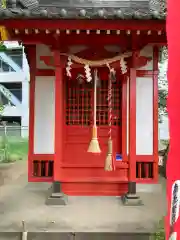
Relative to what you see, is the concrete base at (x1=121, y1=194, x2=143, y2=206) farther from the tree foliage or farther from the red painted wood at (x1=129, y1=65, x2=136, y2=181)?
the tree foliage

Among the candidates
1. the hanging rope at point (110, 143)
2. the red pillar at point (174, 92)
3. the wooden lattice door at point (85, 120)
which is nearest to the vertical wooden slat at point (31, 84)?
the wooden lattice door at point (85, 120)

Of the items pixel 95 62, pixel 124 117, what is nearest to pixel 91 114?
pixel 124 117

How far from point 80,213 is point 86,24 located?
354cm

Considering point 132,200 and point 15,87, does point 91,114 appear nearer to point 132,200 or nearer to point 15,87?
point 132,200

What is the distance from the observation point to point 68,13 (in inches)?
222

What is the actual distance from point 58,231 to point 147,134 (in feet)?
11.8

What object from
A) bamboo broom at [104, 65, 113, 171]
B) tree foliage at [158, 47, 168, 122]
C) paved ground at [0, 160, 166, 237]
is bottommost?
paved ground at [0, 160, 166, 237]

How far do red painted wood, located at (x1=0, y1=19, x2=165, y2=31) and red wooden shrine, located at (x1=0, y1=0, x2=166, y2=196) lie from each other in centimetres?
71

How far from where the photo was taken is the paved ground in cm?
504

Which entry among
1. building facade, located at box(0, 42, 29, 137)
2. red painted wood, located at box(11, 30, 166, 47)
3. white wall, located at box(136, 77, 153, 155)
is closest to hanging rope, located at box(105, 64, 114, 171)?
red painted wood, located at box(11, 30, 166, 47)

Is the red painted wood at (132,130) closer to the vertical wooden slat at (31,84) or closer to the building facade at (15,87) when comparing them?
the vertical wooden slat at (31,84)

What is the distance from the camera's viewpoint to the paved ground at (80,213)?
16.5 ft

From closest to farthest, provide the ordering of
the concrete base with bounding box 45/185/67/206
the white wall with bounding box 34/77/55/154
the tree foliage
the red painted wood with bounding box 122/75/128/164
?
1. the concrete base with bounding box 45/185/67/206
2. the red painted wood with bounding box 122/75/128/164
3. the white wall with bounding box 34/77/55/154
4. the tree foliage

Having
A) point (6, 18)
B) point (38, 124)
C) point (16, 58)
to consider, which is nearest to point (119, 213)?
point (38, 124)
